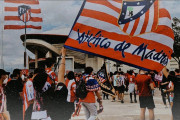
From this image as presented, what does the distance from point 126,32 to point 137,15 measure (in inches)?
14.2

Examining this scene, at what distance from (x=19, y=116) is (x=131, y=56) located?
3.55 m

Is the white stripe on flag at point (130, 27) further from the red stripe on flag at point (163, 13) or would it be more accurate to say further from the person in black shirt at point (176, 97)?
the person in black shirt at point (176, 97)

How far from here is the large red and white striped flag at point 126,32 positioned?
177 inches

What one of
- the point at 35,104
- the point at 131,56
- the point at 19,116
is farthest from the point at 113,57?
the point at 19,116

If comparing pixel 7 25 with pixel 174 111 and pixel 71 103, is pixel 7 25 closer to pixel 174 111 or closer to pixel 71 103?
pixel 71 103

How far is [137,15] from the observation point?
4.54 metres

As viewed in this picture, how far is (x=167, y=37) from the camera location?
4.67 metres

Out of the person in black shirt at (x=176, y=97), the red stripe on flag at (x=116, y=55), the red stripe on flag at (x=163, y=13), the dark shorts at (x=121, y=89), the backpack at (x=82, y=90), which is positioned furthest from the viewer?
the dark shorts at (x=121, y=89)

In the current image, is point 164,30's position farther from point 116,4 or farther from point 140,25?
point 116,4

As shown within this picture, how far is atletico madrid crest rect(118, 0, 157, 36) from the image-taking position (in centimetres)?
450

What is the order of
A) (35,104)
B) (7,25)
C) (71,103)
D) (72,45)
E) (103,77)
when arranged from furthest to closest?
(7,25)
(103,77)
(71,103)
(72,45)
(35,104)

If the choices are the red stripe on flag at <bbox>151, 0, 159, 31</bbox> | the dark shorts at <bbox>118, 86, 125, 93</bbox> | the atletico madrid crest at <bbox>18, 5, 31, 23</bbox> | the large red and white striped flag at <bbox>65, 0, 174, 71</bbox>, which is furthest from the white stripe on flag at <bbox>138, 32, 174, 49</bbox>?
the atletico madrid crest at <bbox>18, 5, 31, 23</bbox>

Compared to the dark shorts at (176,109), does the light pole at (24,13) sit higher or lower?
higher

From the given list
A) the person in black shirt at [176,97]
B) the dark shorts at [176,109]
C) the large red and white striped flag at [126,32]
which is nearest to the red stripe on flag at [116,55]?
the large red and white striped flag at [126,32]
